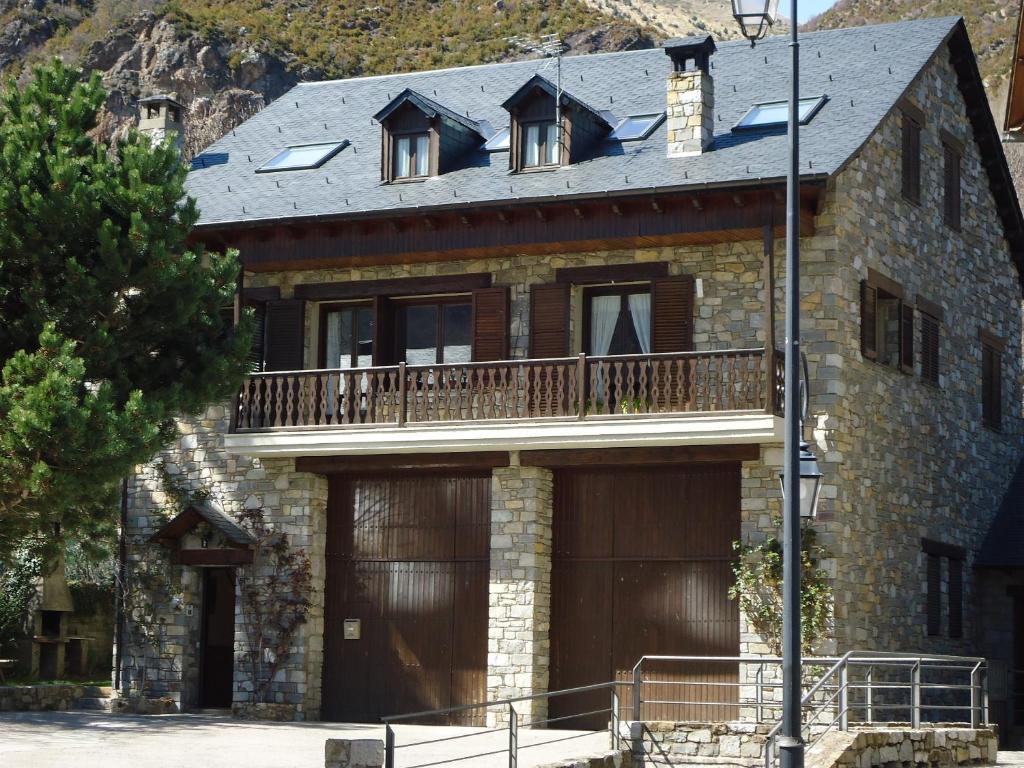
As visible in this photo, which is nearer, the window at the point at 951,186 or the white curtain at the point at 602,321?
the white curtain at the point at 602,321

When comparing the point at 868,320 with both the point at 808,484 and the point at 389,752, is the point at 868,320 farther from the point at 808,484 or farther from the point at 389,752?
the point at 389,752

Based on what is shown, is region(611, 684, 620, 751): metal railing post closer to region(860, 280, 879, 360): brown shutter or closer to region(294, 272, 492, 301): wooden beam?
region(860, 280, 879, 360): brown shutter

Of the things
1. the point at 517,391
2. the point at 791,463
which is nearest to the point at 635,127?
the point at 517,391

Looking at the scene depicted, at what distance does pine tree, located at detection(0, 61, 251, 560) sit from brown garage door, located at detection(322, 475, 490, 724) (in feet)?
11.2

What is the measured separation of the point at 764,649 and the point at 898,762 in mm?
3214

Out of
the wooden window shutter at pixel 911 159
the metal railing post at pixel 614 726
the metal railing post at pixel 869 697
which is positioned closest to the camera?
the metal railing post at pixel 614 726

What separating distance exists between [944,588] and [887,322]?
393cm

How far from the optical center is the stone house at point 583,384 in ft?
68.5

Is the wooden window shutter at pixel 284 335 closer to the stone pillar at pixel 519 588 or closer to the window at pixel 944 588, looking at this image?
the stone pillar at pixel 519 588

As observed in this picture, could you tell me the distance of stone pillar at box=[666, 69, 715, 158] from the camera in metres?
22.0

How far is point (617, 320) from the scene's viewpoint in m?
22.3

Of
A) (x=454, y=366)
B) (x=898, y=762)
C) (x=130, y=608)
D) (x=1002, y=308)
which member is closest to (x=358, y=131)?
(x=454, y=366)

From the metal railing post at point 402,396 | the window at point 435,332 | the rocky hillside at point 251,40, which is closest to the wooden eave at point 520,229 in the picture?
the window at point 435,332

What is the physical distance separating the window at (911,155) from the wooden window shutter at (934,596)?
506cm
